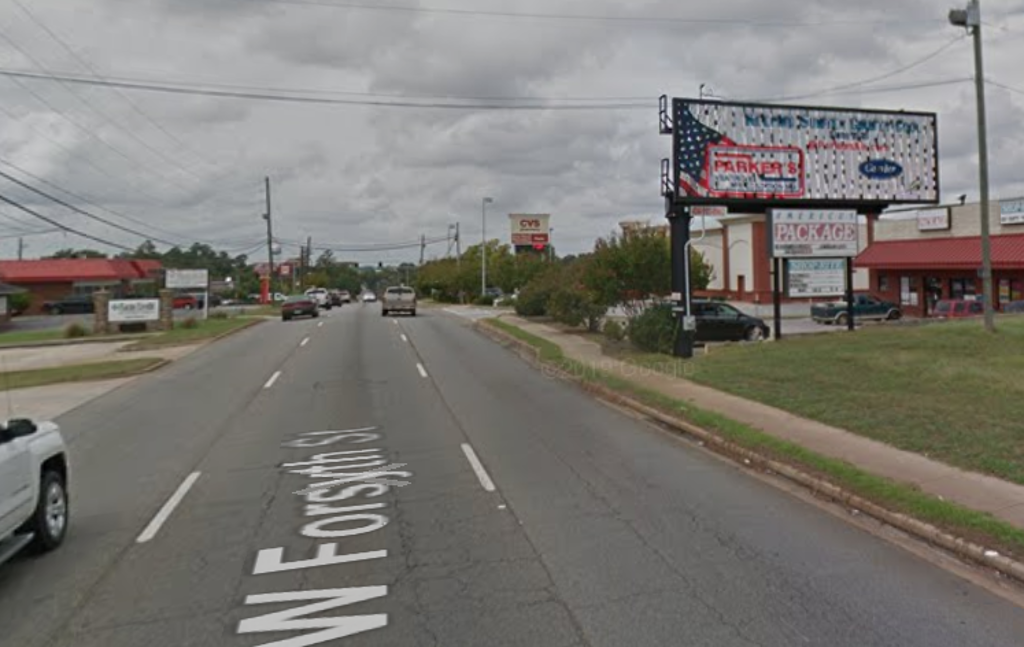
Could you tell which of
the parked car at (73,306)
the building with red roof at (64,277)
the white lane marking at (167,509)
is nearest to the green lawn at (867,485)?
the white lane marking at (167,509)

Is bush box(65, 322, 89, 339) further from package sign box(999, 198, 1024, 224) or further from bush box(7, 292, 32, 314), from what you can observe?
package sign box(999, 198, 1024, 224)

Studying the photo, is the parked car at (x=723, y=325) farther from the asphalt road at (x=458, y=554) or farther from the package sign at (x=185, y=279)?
the package sign at (x=185, y=279)

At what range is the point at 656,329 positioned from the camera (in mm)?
18719

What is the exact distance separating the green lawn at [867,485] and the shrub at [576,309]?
42.9 feet

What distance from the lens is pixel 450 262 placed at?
7775 cm

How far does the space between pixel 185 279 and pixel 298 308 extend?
7030 millimetres

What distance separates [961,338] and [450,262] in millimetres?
64094

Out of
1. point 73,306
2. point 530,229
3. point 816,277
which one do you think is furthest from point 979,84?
point 73,306

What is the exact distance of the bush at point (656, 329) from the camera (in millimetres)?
18562

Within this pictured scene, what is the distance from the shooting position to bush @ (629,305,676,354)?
60.9 feet

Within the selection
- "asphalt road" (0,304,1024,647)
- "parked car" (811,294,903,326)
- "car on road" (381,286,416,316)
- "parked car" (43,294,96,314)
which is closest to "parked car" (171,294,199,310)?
"parked car" (43,294,96,314)

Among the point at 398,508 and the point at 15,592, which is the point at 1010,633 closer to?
the point at 398,508

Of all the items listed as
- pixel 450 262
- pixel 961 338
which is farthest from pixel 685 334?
pixel 450 262

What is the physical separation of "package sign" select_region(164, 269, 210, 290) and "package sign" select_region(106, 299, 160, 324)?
8795mm
